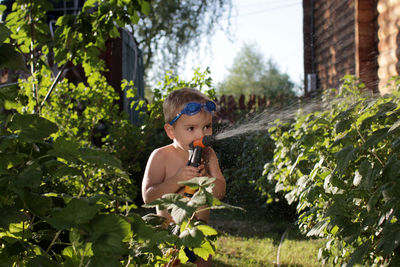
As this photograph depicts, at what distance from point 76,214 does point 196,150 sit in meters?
1.22

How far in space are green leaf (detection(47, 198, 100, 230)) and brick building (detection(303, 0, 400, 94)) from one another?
3.01m

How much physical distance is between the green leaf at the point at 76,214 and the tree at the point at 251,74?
47798mm

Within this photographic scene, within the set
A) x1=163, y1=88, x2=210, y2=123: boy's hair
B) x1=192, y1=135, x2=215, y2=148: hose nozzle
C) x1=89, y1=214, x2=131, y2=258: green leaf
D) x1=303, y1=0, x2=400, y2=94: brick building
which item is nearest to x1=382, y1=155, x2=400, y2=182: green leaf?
x1=89, y1=214, x2=131, y2=258: green leaf

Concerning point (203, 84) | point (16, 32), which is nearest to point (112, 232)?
point (16, 32)

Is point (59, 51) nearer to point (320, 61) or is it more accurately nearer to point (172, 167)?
point (172, 167)

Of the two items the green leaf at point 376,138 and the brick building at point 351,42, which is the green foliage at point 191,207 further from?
the brick building at point 351,42

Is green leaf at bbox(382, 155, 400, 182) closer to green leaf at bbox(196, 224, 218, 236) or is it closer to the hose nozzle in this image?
green leaf at bbox(196, 224, 218, 236)

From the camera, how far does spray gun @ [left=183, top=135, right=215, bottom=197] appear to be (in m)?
2.10

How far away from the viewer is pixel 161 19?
20.3 m

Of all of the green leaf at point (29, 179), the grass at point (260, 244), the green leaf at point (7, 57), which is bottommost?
the grass at point (260, 244)

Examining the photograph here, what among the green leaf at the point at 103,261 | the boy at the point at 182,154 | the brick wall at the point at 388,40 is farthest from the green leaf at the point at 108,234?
the brick wall at the point at 388,40

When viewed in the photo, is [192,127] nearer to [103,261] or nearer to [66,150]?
[66,150]

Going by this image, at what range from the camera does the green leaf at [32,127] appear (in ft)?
3.51

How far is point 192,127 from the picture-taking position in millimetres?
2395
